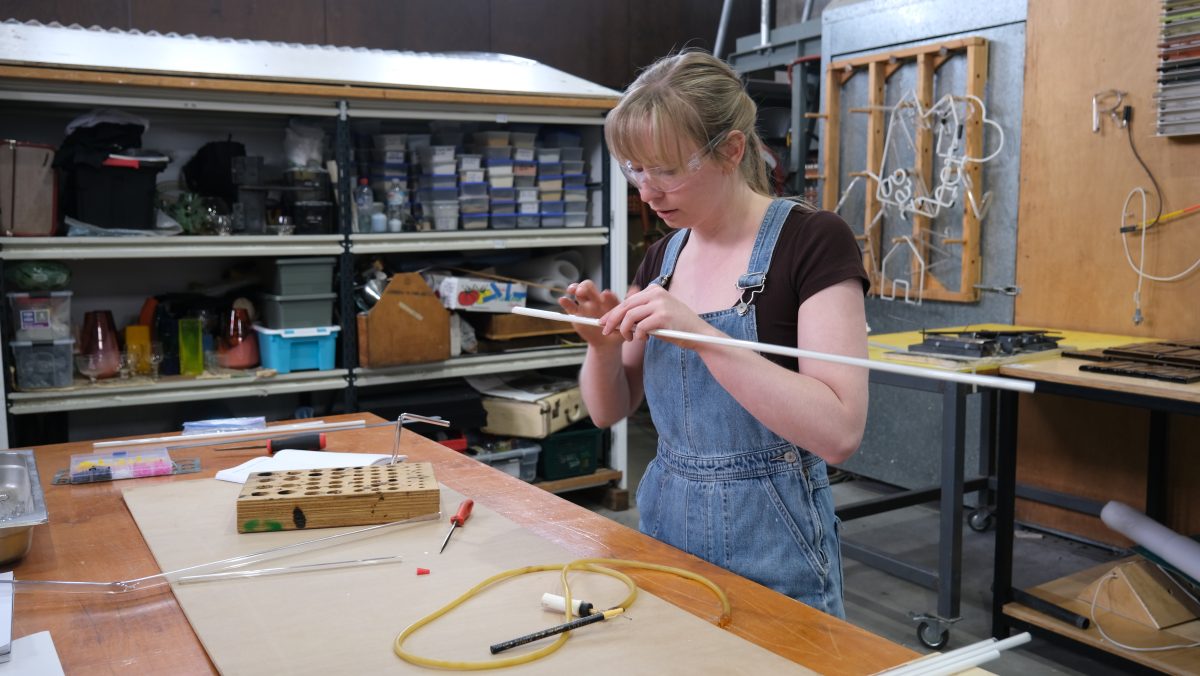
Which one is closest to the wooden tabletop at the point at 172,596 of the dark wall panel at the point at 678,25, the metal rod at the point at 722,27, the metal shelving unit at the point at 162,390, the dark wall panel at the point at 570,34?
the metal shelving unit at the point at 162,390

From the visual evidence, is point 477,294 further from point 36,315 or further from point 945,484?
point 945,484

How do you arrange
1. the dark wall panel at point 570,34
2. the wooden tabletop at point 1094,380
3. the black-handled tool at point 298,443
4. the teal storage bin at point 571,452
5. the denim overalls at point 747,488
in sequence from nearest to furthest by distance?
the denim overalls at point 747,488 < the black-handled tool at point 298,443 < the wooden tabletop at point 1094,380 < the teal storage bin at point 571,452 < the dark wall panel at point 570,34

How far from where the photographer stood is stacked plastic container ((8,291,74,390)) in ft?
10.0

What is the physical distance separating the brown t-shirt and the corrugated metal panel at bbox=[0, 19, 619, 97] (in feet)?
8.08

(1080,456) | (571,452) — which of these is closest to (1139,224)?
(1080,456)

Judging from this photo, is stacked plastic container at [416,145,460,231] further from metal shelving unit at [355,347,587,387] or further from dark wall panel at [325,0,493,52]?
dark wall panel at [325,0,493,52]

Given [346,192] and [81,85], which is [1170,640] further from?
[81,85]

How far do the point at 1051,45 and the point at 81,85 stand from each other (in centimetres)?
340

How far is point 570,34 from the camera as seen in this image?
5.49m

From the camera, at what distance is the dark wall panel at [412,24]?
15.6 ft

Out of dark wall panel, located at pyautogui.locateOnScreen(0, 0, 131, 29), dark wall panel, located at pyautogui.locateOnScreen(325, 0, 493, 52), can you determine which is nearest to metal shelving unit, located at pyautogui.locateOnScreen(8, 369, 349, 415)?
dark wall panel, located at pyautogui.locateOnScreen(0, 0, 131, 29)

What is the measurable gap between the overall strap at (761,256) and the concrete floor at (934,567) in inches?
71.3

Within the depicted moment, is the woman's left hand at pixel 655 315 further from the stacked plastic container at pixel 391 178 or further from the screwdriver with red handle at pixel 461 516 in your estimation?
the stacked plastic container at pixel 391 178

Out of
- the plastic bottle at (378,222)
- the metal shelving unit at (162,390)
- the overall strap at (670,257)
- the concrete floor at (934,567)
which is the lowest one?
the concrete floor at (934,567)
